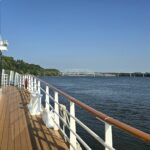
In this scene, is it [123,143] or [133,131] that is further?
[123,143]

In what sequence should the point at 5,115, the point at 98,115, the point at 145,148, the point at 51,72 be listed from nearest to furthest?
the point at 98,115, the point at 5,115, the point at 145,148, the point at 51,72

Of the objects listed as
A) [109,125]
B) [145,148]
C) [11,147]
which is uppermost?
[109,125]

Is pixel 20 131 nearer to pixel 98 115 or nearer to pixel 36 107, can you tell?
pixel 36 107

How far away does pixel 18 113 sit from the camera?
735 cm

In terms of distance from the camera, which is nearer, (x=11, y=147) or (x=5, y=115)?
(x=11, y=147)

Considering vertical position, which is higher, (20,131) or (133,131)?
(133,131)

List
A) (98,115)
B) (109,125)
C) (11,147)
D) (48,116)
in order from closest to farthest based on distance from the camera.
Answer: (109,125)
(98,115)
(11,147)
(48,116)

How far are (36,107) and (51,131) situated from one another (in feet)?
6.54

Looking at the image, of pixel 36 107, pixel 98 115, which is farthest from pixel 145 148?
pixel 98 115

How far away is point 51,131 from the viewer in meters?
5.29

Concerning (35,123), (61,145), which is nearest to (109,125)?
(61,145)

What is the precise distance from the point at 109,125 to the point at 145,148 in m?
8.38

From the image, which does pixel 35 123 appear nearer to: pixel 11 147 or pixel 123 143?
pixel 11 147

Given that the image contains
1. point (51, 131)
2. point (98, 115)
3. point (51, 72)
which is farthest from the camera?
point (51, 72)
